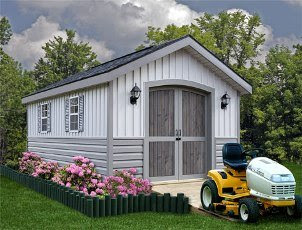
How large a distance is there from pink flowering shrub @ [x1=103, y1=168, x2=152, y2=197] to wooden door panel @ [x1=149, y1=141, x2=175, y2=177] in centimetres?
136

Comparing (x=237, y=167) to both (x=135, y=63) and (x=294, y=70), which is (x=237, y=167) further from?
(x=294, y=70)

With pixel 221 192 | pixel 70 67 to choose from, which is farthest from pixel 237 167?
pixel 70 67

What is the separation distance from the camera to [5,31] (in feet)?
91.1

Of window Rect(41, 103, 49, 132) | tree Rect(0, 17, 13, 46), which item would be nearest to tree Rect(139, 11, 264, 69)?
tree Rect(0, 17, 13, 46)

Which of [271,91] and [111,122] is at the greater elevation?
[271,91]

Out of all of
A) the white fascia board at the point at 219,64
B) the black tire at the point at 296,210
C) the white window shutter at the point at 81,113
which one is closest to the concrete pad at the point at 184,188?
the black tire at the point at 296,210

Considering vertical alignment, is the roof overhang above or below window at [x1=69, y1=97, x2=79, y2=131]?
above

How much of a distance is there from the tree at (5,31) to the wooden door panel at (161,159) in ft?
65.8

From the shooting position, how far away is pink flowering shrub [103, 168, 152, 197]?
9180 mm

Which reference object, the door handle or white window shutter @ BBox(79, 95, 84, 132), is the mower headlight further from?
white window shutter @ BBox(79, 95, 84, 132)

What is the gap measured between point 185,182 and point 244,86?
339 centimetres

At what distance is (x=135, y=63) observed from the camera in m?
10.5

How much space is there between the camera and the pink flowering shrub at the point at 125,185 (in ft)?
30.1

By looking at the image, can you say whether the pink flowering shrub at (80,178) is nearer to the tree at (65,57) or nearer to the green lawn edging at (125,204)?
the green lawn edging at (125,204)
